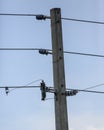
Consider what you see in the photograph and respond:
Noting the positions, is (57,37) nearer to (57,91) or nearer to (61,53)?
(61,53)

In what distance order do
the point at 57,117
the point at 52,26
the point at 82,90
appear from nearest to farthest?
1. the point at 57,117
2. the point at 52,26
3. the point at 82,90

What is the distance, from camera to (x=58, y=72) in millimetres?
11672

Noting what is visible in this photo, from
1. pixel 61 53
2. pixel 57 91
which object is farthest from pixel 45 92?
pixel 61 53

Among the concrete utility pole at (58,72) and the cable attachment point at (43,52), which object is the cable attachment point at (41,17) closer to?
the concrete utility pole at (58,72)

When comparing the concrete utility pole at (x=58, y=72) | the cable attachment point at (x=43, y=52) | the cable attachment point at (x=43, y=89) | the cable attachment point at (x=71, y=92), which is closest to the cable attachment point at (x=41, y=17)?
the concrete utility pole at (x=58, y=72)

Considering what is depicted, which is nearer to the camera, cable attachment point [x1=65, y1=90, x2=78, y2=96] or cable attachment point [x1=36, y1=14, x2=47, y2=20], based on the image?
cable attachment point [x1=65, y1=90, x2=78, y2=96]

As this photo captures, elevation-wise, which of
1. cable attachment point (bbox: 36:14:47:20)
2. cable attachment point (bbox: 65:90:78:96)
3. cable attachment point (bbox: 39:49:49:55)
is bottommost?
cable attachment point (bbox: 65:90:78:96)

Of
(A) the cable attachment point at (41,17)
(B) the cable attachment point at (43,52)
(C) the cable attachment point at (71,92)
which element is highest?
(A) the cable attachment point at (41,17)

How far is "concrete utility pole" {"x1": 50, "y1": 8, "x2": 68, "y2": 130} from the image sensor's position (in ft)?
37.2

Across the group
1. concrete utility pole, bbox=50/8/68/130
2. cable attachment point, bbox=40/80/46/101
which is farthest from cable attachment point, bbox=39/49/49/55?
cable attachment point, bbox=40/80/46/101

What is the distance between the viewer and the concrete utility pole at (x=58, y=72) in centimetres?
1134

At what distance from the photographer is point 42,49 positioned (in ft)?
41.3

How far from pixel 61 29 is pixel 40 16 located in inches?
42.0

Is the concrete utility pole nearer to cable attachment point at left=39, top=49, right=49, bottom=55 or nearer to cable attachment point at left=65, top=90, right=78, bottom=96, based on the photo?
cable attachment point at left=65, top=90, right=78, bottom=96
